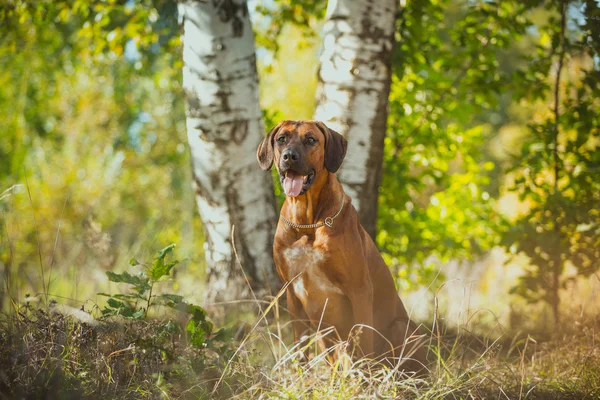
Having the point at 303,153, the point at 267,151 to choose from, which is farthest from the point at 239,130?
the point at 303,153

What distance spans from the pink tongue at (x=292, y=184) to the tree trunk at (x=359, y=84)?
3.25 feet

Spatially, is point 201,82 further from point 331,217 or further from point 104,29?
point 104,29

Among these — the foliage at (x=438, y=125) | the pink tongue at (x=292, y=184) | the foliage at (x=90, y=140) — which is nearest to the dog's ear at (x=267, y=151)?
the pink tongue at (x=292, y=184)

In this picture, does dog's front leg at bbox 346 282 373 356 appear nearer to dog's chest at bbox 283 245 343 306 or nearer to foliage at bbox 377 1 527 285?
dog's chest at bbox 283 245 343 306

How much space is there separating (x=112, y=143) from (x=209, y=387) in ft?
33.3

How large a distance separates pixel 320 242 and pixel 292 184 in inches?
13.5

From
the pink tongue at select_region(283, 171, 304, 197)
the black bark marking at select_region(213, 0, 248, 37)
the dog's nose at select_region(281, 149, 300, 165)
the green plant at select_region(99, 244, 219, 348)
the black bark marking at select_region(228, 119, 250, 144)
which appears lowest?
the green plant at select_region(99, 244, 219, 348)

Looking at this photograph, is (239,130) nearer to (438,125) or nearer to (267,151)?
(267,151)

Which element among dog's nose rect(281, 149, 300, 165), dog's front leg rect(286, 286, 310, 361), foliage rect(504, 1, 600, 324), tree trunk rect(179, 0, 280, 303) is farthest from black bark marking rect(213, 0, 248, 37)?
foliage rect(504, 1, 600, 324)

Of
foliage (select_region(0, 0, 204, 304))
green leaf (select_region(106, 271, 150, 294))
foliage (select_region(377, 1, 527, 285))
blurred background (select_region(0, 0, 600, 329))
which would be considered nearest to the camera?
green leaf (select_region(106, 271, 150, 294))

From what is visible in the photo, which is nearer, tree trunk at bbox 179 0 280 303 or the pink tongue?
the pink tongue

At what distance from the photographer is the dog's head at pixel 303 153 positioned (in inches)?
113

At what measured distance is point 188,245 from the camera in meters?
7.04

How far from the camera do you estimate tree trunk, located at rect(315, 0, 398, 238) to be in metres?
3.84
